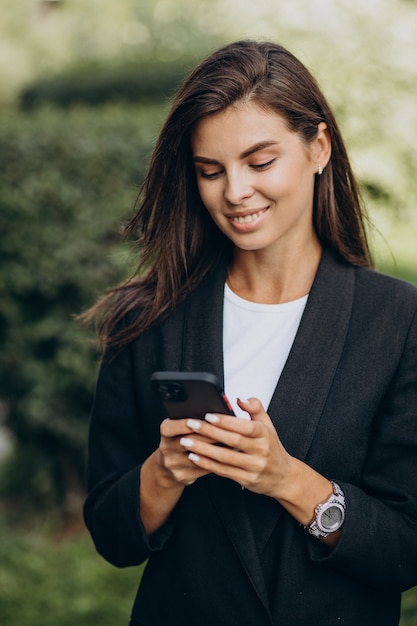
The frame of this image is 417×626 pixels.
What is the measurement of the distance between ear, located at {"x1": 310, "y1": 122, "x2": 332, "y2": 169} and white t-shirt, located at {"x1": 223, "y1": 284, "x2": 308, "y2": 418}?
1.12 ft

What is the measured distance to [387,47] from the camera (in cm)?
917

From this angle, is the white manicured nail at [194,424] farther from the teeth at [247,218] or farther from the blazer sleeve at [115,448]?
the teeth at [247,218]

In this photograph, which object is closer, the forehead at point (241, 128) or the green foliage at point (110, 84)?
the forehead at point (241, 128)

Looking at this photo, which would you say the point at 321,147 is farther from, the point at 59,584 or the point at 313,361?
the point at 59,584

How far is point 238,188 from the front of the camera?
1.93m

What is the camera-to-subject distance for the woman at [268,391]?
1909 mm

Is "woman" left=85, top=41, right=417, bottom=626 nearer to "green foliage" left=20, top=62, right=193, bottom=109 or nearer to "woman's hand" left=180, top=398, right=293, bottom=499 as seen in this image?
"woman's hand" left=180, top=398, right=293, bottom=499

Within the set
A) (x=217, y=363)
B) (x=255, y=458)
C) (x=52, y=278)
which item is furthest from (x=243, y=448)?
(x=52, y=278)

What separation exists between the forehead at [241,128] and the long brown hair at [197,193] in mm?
19

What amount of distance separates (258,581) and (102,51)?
17.3 metres

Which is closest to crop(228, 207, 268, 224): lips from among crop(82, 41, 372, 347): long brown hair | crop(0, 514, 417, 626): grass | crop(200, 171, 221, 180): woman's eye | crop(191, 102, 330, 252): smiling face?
crop(191, 102, 330, 252): smiling face

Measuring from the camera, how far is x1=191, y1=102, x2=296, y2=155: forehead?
1931mm

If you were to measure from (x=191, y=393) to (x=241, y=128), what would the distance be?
635mm

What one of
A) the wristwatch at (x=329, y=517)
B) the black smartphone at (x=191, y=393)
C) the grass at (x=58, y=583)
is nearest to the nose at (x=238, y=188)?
the black smartphone at (x=191, y=393)
